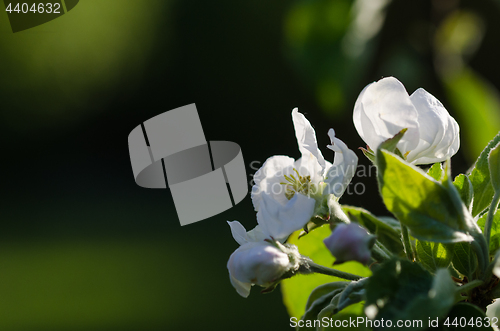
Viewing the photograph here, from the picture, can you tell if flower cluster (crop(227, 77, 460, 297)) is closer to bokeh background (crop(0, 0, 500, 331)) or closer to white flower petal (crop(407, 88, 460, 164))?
white flower petal (crop(407, 88, 460, 164))

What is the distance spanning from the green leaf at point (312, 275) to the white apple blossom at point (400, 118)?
13cm

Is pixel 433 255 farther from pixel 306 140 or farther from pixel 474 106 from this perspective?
pixel 474 106

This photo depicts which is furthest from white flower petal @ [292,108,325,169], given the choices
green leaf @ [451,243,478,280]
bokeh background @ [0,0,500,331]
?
bokeh background @ [0,0,500,331]

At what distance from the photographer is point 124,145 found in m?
4.16

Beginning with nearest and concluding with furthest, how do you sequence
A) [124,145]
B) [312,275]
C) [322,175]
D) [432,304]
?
1. [432,304]
2. [322,175]
3. [312,275]
4. [124,145]

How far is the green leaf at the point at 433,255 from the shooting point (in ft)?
0.96

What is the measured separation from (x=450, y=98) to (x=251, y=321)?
1.77 m

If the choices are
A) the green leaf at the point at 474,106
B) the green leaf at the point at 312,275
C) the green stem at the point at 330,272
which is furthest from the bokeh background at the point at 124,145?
the green stem at the point at 330,272

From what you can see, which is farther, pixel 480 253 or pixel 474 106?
pixel 474 106

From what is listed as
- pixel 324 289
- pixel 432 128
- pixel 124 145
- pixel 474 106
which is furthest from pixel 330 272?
pixel 124 145

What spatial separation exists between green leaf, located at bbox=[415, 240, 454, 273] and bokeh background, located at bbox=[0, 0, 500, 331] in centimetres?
144

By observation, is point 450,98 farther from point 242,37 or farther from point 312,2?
point 242,37

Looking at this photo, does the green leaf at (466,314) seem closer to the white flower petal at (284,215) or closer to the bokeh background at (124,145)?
the white flower petal at (284,215)

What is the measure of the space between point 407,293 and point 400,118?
0.12m
